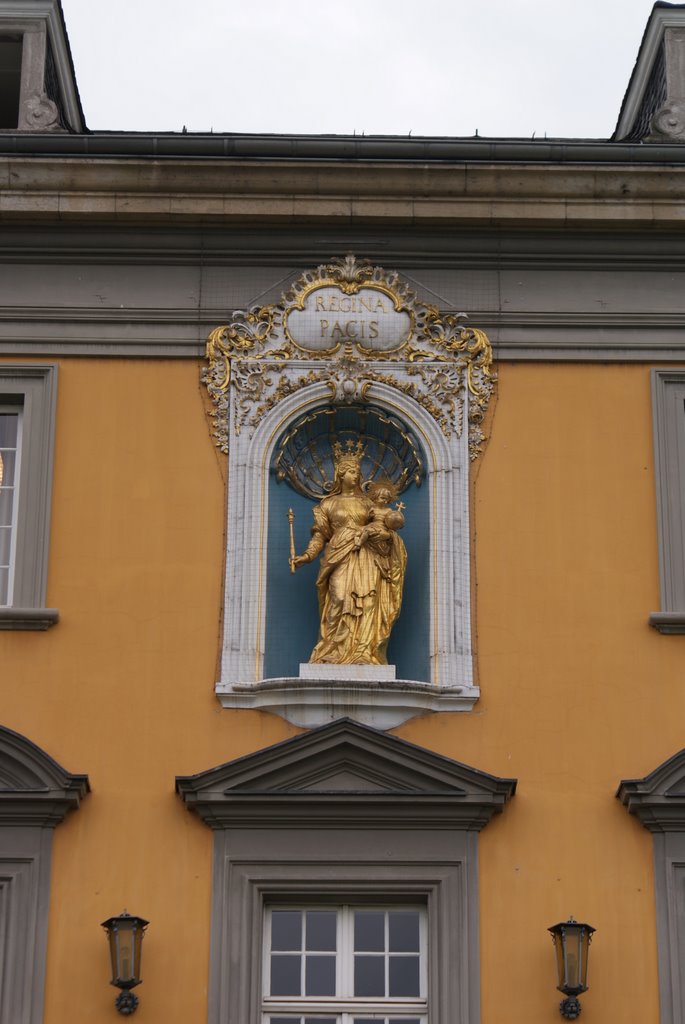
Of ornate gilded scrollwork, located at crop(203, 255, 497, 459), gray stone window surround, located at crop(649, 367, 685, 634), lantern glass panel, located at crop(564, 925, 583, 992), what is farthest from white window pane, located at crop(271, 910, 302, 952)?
ornate gilded scrollwork, located at crop(203, 255, 497, 459)

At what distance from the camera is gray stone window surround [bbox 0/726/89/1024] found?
15797mm

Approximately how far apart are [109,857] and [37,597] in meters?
2.09

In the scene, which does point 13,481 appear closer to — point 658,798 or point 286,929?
point 286,929

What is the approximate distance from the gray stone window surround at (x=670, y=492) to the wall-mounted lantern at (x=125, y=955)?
448 cm

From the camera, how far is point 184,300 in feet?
59.4

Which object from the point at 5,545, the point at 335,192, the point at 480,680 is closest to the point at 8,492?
the point at 5,545

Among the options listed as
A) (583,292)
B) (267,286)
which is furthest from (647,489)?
(267,286)

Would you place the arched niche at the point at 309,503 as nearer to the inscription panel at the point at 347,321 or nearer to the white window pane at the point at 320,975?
the inscription panel at the point at 347,321

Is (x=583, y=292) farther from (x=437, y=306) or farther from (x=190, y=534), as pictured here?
(x=190, y=534)

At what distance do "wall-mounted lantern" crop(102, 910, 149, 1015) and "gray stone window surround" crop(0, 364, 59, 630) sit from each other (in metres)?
2.45

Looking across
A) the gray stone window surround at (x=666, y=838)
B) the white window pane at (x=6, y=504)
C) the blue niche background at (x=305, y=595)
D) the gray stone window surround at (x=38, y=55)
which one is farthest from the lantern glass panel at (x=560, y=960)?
the gray stone window surround at (x=38, y=55)

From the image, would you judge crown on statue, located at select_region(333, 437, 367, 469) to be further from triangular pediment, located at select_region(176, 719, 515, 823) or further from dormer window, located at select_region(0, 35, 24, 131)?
dormer window, located at select_region(0, 35, 24, 131)

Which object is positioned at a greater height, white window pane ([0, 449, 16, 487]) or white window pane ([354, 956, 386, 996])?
white window pane ([0, 449, 16, 487])

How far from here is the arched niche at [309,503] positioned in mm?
16734
